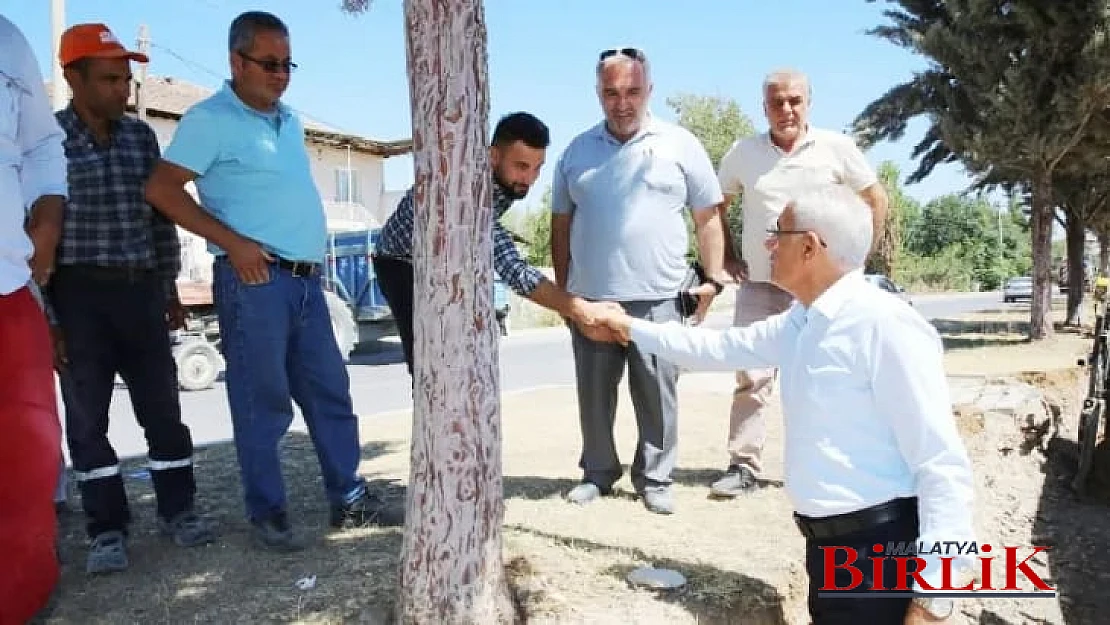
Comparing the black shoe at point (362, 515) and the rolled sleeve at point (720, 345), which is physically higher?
the rolled sleeve at point (720, 345)

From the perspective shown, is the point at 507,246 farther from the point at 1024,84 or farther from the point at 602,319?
the point at 1024,84

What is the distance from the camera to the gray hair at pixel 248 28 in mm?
3479

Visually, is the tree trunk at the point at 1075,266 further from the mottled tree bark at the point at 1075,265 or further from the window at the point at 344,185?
the window at the point at 344,185

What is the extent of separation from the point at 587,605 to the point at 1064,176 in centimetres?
1842

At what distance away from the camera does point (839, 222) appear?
2395 millimetres

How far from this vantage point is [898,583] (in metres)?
2.38

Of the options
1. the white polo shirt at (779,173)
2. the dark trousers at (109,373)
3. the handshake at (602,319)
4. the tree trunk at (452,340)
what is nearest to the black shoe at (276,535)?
the dark trousers at (109,373)

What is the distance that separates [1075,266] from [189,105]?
23760 millimetres

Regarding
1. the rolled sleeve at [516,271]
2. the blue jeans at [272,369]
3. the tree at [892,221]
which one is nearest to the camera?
the blue jeans at [272,369]

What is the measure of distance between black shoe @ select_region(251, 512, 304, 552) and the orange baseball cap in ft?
6.57

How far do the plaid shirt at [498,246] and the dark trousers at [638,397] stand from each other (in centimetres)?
60

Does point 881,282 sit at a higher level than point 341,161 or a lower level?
Answer: lower

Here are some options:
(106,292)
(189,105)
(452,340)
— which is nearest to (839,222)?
(452,340)

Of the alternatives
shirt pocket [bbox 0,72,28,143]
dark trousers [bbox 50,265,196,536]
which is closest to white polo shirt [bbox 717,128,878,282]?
dark trousers [bbox 50,265,196,536]
